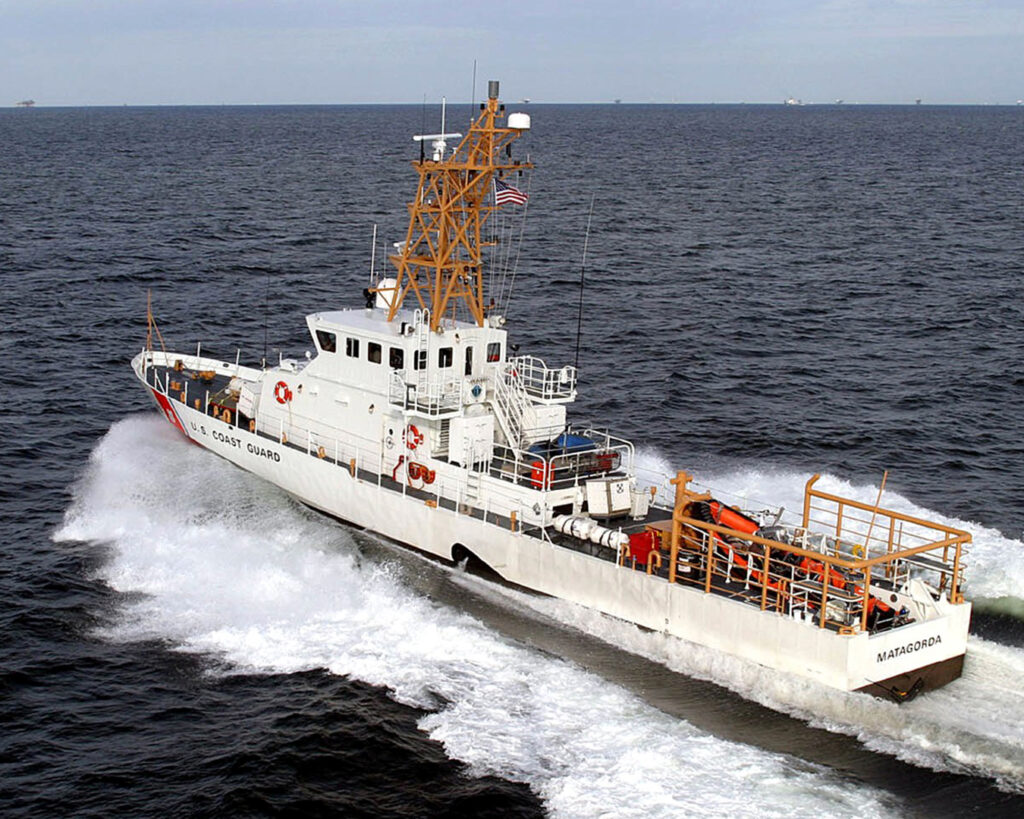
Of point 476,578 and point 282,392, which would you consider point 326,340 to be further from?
point 476,578

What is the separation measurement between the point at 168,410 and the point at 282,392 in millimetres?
5238

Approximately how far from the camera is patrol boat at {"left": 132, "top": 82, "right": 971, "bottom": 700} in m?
20.5

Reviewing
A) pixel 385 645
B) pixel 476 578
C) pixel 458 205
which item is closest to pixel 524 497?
pixel 476 578

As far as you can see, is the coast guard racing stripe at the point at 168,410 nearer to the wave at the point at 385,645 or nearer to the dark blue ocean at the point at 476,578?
the dark blue ocean at the point at 476,578

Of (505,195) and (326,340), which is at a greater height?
(505,195)

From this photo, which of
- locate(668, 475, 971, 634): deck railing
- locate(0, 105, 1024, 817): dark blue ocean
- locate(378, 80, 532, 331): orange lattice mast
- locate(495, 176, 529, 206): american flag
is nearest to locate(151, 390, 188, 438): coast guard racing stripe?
locate(0, 105, 1024, 817): dark blue ocean

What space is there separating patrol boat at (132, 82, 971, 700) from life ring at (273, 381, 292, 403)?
0.04 meters

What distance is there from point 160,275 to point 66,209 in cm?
2481

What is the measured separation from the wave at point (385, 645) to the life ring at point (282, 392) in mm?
2270

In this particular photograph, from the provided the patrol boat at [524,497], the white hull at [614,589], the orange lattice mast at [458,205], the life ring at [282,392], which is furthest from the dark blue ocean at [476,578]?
the orange lattice mast at [458,205]

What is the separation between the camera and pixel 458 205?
2664cm

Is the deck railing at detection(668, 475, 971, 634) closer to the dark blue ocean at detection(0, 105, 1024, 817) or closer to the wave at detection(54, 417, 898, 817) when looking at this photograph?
the dark blue ocean at detection(0, 105, 1024, 817)

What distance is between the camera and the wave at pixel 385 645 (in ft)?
57.9

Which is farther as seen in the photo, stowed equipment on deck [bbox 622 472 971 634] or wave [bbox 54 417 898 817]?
stowed equipment on deck [bbox 622 472 971 634]
